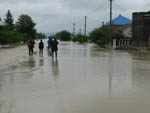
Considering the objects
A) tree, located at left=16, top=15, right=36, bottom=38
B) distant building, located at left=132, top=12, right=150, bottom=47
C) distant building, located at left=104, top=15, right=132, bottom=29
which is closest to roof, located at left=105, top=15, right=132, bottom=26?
distant building, located at left=104, top=15, right=132, bottom=29

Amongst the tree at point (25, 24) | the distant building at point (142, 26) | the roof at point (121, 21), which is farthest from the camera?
the roof at point (121, 21)

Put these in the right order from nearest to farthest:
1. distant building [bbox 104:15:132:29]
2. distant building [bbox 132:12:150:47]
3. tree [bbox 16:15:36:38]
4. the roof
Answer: distant building [bbox 132:12:150:47] → tree [bbox 16:15:36:38] → distant building [bbox 104:15:132:29] → the roof

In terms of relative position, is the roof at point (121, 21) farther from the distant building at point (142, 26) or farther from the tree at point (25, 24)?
the distant building at point (142, 26)

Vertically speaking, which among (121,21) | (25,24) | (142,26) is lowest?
(142,26)

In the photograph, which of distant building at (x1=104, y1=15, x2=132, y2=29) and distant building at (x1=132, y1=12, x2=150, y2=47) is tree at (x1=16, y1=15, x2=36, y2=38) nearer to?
distant building at (x1=104, y1=15, x2=132, y2=29)

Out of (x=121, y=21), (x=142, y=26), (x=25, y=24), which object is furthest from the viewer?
(x=121, y=21)

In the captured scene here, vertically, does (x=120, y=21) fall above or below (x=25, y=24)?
above

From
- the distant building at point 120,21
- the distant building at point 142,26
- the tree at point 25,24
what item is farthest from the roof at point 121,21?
the distant building at point 142,26

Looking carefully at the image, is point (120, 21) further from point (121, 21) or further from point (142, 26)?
point (142, 26)

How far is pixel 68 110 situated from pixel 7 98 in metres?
1.94

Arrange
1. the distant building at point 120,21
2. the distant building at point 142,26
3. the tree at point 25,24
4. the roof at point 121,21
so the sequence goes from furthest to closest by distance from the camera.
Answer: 1. the roof at point 121,21
2. the distant building at point 120,21
3. the tree at point 25,24
4. the distant building at point 142,26

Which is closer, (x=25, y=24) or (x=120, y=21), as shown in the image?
(x=25, y=24)

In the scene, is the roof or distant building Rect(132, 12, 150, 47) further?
the roof

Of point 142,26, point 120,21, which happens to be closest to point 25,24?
point 120,21
